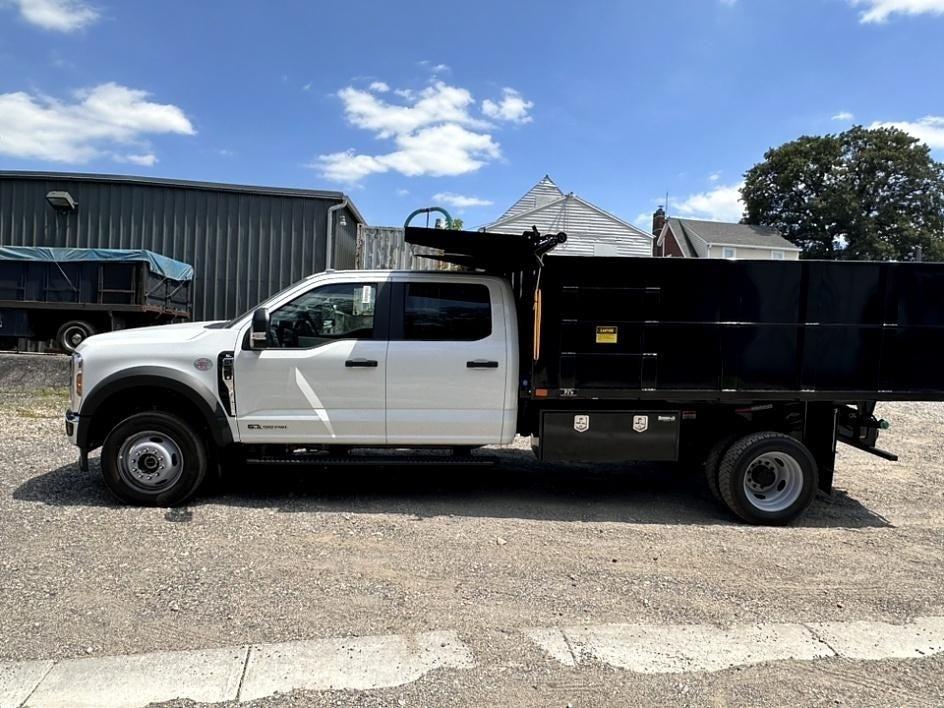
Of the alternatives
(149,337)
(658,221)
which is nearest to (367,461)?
(149,337)

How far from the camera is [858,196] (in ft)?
198

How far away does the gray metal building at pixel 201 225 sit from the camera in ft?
50.6

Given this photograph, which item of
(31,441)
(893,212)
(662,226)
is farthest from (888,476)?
(893,212)

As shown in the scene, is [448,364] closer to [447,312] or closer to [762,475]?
[447,312]

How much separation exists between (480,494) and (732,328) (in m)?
2.63

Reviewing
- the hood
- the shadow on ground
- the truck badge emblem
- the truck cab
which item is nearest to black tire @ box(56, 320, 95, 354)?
the shadow on ground

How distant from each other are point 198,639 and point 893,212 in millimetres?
69864

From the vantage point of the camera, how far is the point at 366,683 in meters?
2.95

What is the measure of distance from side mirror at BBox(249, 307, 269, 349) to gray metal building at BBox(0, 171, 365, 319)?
10404mm

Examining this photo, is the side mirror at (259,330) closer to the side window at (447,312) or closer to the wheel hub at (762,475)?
the side window at (447,312)

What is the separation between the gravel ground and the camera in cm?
309

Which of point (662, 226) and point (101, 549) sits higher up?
point (662, 226)

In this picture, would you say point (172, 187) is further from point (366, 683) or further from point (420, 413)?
point (366, 683)

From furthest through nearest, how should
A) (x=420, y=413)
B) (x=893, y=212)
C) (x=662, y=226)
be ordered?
1. (x=893, y=212)
2. (x=662, y=226)
3. (x=420, y=413)
